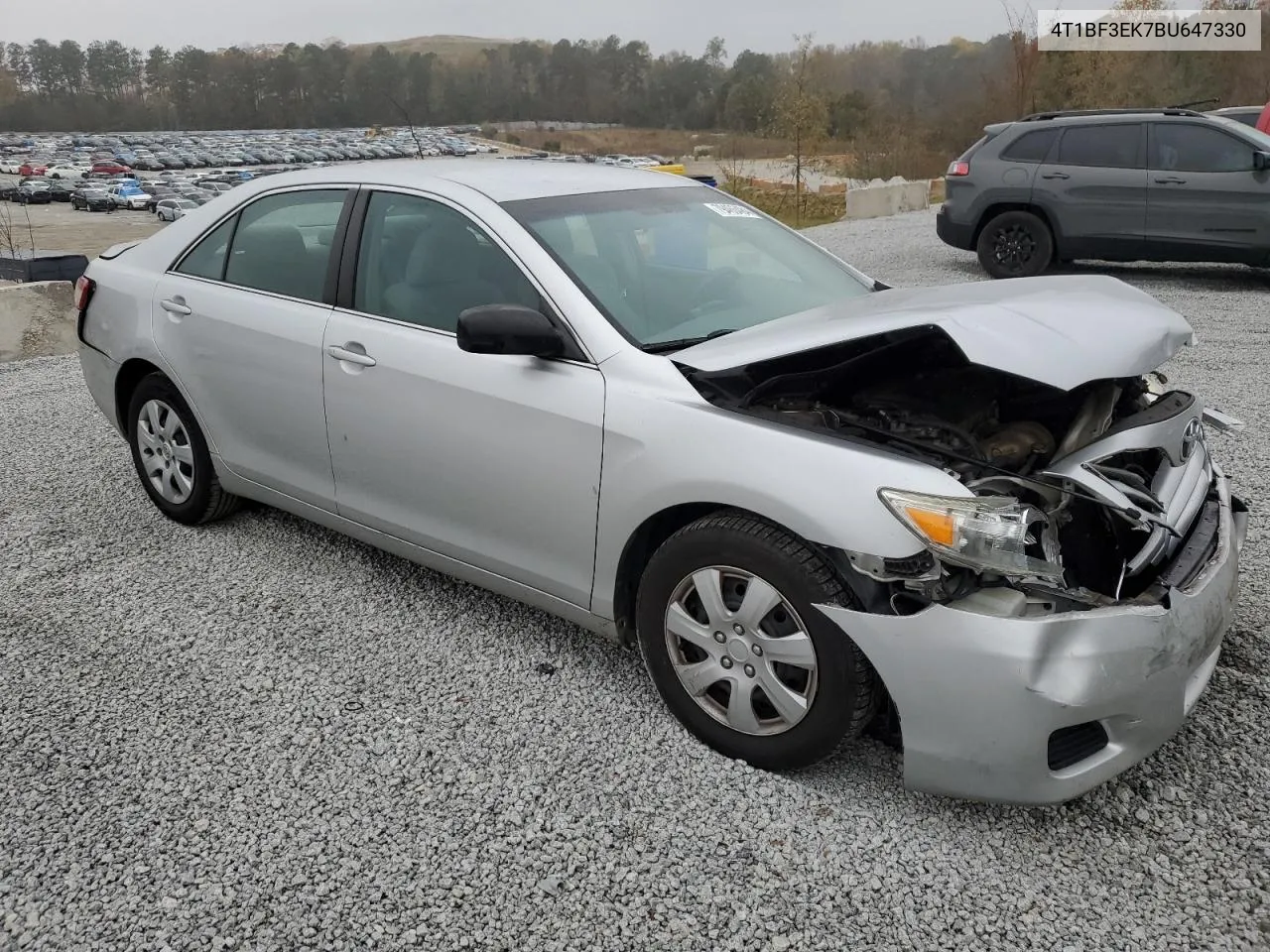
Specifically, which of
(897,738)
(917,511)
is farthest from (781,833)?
(917,511)

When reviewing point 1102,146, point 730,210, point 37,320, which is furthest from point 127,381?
point 1102,146

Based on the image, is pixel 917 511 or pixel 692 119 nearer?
pixel 917 511

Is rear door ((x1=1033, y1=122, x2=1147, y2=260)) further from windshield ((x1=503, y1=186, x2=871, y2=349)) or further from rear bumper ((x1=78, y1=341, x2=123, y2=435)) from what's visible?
rear bumper ((x1=78, y1=341, x2=123, y2=435))

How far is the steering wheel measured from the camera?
10.7ft

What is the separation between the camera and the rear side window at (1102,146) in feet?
33.5

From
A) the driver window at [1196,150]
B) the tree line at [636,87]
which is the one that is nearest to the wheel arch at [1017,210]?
the driver window at [1196,150]

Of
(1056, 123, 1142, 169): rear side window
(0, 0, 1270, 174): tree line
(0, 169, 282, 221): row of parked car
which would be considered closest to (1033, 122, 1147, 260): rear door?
(1056, 123, 1142, 169): rear side window

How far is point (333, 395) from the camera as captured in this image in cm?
358

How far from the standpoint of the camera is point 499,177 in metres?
3.63

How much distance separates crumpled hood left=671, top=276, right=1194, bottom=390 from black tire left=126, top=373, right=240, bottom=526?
250 centimetres

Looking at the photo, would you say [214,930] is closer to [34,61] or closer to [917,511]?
[917,511]

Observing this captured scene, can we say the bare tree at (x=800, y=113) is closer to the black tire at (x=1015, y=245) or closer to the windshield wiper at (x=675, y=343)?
the black tire at (x=1015, y=245)

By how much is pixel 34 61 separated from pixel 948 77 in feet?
238

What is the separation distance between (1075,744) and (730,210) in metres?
2.41
